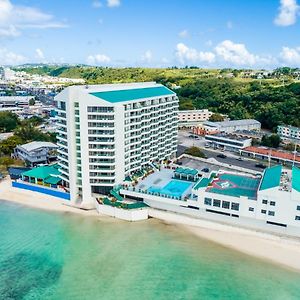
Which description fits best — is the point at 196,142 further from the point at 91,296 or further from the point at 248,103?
the point at 91,296

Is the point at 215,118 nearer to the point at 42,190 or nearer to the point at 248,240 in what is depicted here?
the point at 42,190

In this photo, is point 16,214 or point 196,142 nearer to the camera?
point 16,214

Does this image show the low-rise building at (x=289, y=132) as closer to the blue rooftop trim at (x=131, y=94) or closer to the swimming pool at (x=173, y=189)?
the blue rooftop trim at (x=131, y=94)

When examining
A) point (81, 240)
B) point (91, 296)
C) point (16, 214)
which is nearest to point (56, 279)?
point (91, 296)

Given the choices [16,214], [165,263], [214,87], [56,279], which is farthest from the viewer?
[214,87]

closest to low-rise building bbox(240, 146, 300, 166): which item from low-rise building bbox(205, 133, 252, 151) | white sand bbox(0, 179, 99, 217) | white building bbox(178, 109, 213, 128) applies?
low-rise building bbox(205, 133, 252, 151)

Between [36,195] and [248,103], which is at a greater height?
[248,103]
